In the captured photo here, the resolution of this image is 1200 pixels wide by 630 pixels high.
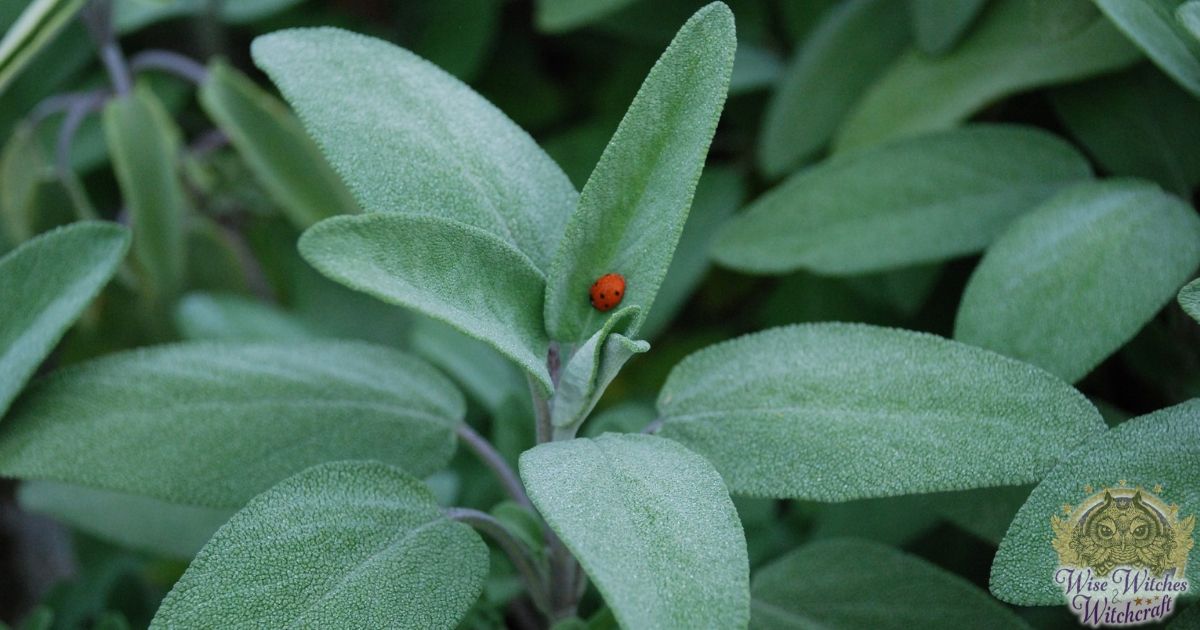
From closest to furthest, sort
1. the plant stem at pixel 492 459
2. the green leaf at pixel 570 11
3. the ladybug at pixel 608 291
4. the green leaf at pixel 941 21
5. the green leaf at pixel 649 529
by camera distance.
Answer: the green leaf at pixel 649 529 → the ladybug at pixel 608 291 → the plant stem at pixel 492 459 → the green leaf at pixel 941 21 → the green leaf at pixel 570 11

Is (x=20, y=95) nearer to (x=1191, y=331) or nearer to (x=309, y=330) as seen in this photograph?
(x=309, y=330)

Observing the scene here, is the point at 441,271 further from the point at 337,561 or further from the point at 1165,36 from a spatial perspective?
the point at 1165,36

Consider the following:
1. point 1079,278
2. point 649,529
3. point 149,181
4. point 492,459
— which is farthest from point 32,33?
point 1079,278

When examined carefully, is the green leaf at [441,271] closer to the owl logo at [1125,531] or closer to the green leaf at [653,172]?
the green leaf at [653,172]

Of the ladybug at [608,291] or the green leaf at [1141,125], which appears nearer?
the ladybug at [608,291]

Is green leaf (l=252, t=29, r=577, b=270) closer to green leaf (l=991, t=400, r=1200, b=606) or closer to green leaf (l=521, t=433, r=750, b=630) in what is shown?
green leaf (l=521, t=433, r=750, b=630)

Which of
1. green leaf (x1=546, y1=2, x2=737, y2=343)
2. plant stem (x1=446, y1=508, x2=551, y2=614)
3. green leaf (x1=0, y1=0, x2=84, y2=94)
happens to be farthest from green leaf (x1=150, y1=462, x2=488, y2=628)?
green leaf (x1=0, y1=0, x2=84, y2=94)

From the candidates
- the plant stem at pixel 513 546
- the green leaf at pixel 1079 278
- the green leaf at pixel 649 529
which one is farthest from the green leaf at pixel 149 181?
the green leaf at pixel 1079 278
